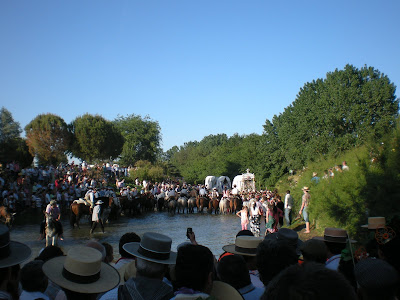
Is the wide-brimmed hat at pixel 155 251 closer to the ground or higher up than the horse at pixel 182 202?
closer to the ground

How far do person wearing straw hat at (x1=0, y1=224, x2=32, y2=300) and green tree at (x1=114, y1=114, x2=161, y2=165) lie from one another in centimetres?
8493

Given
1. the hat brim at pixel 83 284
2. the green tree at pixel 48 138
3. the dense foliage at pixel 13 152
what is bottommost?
the hat brim at pixel 83 284

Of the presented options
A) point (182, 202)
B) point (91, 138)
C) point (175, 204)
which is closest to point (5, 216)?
point (175, 204)

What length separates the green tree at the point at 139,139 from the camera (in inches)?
3460

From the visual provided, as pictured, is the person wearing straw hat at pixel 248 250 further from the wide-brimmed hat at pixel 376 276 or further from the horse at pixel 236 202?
the horse at pixel 236 202

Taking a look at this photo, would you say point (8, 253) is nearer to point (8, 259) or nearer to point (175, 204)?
point (8, 259)

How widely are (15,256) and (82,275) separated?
555 millimetres

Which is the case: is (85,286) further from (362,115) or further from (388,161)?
(362,115)

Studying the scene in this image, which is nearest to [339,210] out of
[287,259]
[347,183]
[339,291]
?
[347,183]

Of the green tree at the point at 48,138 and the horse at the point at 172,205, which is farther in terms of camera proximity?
the green tree at the point at 48,138

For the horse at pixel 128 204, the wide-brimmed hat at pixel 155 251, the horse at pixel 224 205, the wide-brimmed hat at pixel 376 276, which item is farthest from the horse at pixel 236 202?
A: the wide-brimmed hat at pixel 376 276

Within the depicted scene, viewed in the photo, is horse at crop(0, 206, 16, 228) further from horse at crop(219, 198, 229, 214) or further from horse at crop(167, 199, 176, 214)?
horse at crop(219, 198, 229, 214)

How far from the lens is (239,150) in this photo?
75.9 m

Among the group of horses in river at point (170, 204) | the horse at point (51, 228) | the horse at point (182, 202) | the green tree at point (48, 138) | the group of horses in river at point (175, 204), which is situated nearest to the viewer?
the horse at point (51, 228)
